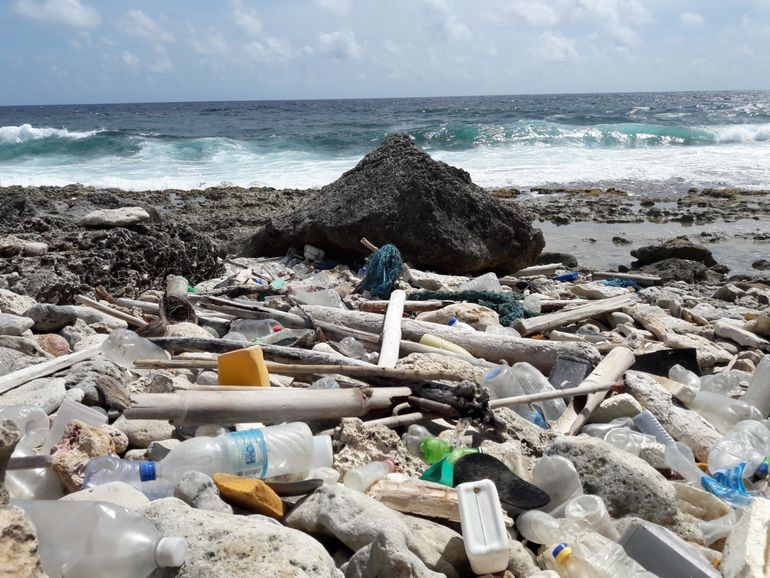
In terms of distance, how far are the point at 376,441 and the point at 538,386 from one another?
1.27 meters

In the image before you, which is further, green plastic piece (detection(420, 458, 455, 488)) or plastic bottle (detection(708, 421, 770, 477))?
plastic bottle (detection(708, 421, 770, 477))

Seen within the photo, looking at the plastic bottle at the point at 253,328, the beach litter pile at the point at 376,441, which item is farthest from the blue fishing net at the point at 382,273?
the plastic bottle at the point at 253,328

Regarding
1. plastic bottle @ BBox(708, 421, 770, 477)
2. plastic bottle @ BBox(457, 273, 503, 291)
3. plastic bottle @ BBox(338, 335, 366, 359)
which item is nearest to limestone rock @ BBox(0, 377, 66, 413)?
plastic bottle @ BBox(338, 335, 366, 359)

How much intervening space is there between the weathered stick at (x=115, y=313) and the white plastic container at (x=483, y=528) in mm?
2772

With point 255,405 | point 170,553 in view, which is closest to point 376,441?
point 255,405

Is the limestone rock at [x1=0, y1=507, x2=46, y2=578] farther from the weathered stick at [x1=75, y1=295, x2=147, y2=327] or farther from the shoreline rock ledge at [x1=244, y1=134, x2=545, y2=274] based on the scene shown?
the shoreline rock ledge at [x1=244, y1=134, x2=545, y2=274]

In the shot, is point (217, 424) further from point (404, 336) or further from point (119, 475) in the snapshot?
point (404, 336)

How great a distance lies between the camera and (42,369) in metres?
3.29

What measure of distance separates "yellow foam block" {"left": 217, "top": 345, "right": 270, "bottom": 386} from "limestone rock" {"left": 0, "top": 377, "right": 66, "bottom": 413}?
26.4 inches

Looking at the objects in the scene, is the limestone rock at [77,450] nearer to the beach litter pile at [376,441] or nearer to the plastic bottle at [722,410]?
the beach litter pile at [376,441]

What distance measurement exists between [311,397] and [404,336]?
1562 mm

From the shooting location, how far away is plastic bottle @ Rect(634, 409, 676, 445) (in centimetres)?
326

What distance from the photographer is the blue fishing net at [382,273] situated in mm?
5832

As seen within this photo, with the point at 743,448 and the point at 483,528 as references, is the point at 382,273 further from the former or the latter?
the point at 483,528
